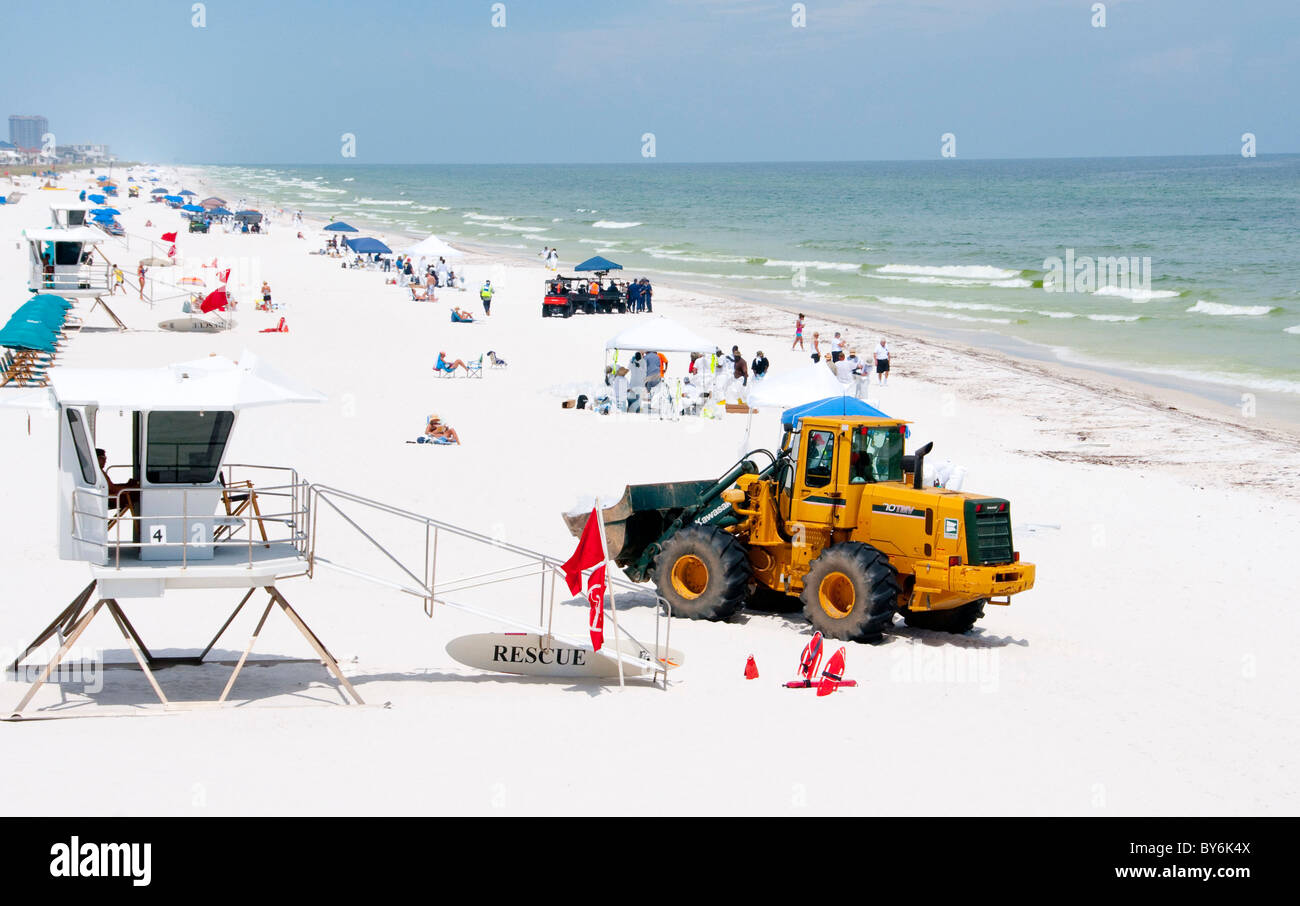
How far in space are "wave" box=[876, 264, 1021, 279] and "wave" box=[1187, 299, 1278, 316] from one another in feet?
42.3

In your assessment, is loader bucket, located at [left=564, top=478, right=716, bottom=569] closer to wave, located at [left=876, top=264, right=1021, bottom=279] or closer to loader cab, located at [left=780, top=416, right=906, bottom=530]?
loader cab, located at [left=780, top=416, right=906, bottom=530]

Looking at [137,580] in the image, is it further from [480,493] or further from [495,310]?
[495,310]

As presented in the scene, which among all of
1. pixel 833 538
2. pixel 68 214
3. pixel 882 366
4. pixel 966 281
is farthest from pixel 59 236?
pixel 966 281

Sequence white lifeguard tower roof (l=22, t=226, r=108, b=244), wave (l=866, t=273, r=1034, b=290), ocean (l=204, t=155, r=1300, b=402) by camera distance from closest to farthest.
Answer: white lifeguard tower roof (l=22, t=226, r=108, b=244), ocean (l=204, t=155, r=1300, b=402), wave (l=866, t=273, r=1034, b=290)

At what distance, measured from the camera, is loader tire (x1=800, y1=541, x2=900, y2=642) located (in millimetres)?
12844

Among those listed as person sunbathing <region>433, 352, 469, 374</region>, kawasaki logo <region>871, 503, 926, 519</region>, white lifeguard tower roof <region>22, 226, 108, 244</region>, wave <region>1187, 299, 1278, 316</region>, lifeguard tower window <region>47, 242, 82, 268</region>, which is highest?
white lifeguard tower roof <region>22, 226, 108, 244</region>

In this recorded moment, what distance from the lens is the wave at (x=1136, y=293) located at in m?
52.4

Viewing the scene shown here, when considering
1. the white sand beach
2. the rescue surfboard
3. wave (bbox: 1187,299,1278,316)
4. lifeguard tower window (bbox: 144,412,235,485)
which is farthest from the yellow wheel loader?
wave (bbox: 1187,299,1278,316)

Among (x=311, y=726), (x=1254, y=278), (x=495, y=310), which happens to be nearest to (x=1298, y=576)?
(x=311, y=726)

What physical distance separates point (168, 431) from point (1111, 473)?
15.6 m

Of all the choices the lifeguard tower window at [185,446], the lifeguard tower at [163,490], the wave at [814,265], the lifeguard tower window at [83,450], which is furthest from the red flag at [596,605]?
the wave at [814,265]

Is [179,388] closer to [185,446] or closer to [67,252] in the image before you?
[185,446]

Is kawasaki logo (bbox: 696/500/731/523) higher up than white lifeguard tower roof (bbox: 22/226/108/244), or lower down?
lower down

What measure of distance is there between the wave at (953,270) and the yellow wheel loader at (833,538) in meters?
50.3
